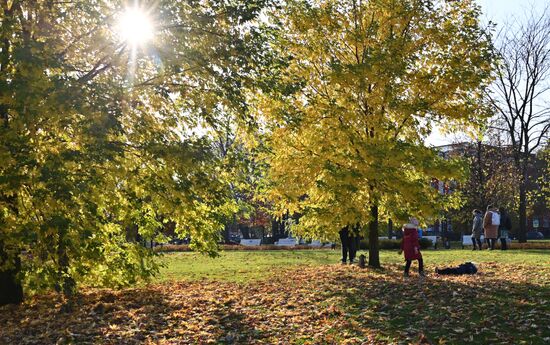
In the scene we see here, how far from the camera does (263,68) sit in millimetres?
10562

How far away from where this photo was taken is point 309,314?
8492mm

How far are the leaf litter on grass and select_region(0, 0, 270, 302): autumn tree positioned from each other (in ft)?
2.41

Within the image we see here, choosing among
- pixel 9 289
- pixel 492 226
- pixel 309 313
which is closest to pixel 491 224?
pixel 492 226

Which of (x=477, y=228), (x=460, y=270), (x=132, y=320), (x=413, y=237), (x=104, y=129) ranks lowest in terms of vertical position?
(x=132, y=320)

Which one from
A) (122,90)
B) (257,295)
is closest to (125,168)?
(122,90)

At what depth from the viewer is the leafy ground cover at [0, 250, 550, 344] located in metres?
7.11

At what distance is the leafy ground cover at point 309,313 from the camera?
7105 millimetres

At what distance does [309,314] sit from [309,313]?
0.21ft

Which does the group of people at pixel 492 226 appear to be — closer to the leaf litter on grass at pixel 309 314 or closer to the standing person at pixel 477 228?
the standing person at pixel 477 228

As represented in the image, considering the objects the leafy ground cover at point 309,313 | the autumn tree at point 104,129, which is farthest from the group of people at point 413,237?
the autumn tree at point 104,129

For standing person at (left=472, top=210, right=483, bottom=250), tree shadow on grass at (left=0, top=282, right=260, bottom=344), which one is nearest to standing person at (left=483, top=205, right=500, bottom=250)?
standing person at (left=472, top=210, right=483, bottom=250)

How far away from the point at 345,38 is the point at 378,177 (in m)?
3.87

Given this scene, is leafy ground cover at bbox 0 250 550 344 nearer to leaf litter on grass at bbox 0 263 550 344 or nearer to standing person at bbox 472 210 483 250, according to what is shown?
leaf litter on grass at bbox 0 263 550 344

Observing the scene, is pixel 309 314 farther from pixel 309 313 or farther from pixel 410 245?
pixel 410 245
